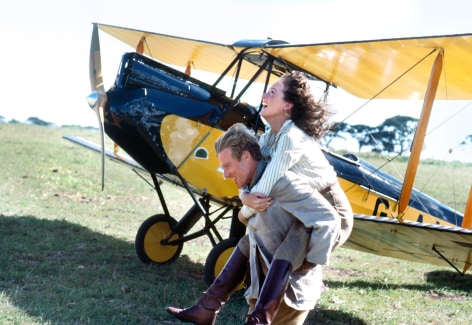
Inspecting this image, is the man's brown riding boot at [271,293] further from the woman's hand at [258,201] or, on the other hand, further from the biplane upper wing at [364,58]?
the biplane upper wing at [364,58]

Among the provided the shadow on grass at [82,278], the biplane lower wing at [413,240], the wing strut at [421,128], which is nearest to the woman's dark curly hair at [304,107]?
the shadow on grass at [82,278]

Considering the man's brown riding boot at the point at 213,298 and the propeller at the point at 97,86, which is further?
the propeller at the point at 97,86

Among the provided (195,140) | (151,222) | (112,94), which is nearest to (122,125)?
(112,94)

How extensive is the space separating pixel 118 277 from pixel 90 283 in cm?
44

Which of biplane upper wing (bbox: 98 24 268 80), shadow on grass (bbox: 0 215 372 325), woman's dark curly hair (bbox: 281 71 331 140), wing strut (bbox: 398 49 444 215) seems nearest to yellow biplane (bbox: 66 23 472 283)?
wing strut (bbox: 398 49 444 215)

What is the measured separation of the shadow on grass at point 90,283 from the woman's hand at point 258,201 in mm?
2317

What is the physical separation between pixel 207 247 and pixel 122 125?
3.14 metres

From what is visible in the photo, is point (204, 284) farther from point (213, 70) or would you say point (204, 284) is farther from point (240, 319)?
point (213, 70)

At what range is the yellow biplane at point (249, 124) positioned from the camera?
5.32 meters

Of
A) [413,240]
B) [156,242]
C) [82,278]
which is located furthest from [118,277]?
[413,240]

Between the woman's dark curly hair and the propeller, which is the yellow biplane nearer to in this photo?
the propeller

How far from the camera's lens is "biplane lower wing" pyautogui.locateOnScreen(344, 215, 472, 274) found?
4906mm

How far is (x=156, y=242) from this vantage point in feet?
21.7

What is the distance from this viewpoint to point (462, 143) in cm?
664
